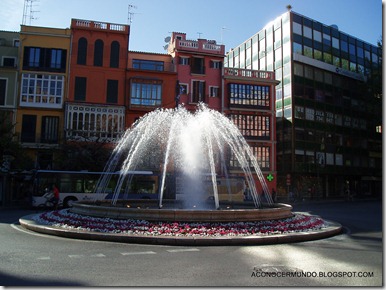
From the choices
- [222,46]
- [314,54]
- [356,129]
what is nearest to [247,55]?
[314,54]

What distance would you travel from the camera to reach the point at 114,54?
37438 mm

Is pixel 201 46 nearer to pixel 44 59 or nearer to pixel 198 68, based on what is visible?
pixel 198 68

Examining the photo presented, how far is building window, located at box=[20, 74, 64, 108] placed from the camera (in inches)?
1367

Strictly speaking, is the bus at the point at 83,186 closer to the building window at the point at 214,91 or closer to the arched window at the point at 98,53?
the arched window at the point at 98,53

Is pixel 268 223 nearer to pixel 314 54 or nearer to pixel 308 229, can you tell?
pixel 308 229

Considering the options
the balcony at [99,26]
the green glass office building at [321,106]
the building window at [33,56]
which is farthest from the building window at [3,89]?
the green glass office building at [321,106]

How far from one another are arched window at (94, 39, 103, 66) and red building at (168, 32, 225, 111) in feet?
26.2

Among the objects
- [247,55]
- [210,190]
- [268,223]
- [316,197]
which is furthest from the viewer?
[247,55]

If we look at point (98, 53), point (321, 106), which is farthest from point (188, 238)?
point (321, 106)

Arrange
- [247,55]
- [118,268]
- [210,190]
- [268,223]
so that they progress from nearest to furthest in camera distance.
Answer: [118,268] → [268,223] → [210,190] → [247,55]

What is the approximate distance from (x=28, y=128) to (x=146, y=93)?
39.3ft

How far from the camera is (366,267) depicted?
723cm

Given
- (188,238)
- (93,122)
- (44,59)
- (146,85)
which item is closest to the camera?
(188,238)

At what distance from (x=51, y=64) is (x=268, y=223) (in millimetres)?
30917
